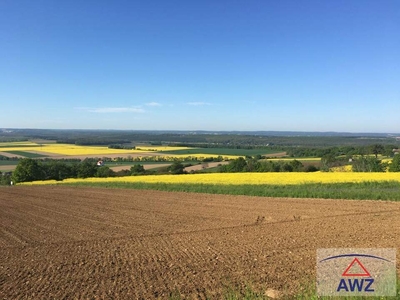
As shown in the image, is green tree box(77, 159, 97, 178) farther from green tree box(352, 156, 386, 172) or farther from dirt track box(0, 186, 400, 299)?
green tree box(352, 156, 386, 172)

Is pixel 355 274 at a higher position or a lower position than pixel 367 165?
higher

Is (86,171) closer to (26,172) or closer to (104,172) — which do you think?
(104,172)

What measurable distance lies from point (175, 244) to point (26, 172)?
51721 mm

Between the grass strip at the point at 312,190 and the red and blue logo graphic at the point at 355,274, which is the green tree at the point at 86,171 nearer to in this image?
the grass strip at the point at 312,190

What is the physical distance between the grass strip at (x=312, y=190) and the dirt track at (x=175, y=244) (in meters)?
1.95

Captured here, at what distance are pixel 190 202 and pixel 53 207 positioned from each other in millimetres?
8168

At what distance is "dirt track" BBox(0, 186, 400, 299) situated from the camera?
309 inches

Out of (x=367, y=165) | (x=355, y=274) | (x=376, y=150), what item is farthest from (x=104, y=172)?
(x=355, y=274)

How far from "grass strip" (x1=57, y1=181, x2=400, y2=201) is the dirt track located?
1.95 m

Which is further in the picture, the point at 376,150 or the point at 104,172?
the point at 376,150

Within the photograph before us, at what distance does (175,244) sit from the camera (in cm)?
1162

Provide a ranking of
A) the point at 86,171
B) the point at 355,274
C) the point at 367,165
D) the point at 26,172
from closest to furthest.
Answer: the point at 355,274, the point at 367,165, the point at 26,172, the point at 86,171

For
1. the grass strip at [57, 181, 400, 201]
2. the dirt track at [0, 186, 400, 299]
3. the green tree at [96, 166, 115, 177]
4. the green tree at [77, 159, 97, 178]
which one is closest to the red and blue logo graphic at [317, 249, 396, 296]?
the dirt track at [0, 186, 400, 299]

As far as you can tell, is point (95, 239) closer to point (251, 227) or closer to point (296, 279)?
point (251, 227)
